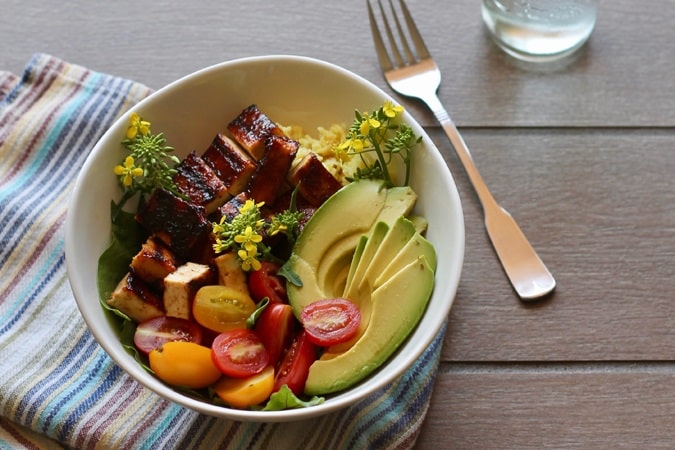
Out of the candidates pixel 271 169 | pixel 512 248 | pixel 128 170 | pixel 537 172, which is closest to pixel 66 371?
pixel 128 170

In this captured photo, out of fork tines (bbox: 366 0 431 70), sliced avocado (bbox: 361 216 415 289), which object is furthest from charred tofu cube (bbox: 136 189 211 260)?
fork tines (bbox: 366 0 431 70)

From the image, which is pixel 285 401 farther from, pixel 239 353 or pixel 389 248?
pixel 389 248

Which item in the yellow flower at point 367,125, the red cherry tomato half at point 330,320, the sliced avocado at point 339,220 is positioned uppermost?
the yellow flower at point 367,125

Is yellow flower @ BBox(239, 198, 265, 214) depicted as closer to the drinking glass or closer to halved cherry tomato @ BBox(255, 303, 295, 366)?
halved cherry tomato @ BBox(255, 303, 295, 366)

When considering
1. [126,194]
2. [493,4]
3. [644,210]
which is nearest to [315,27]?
[493,4]

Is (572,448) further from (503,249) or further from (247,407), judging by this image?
(247,407)

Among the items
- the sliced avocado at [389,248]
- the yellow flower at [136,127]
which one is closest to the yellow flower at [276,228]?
the sliced avocado at [389,248]

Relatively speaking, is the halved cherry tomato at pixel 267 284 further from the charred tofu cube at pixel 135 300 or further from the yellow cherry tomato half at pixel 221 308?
the charred tofu cube at pixel 135 300
